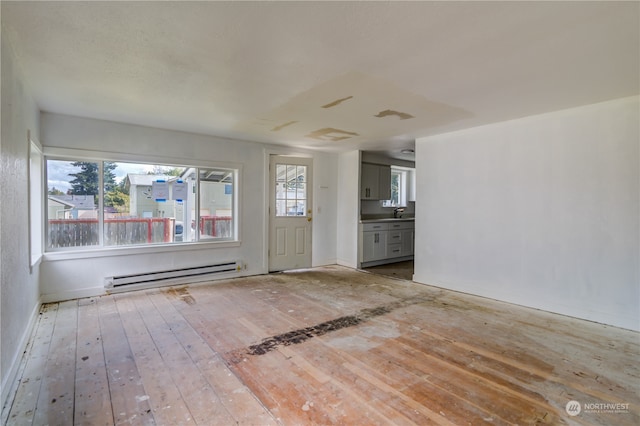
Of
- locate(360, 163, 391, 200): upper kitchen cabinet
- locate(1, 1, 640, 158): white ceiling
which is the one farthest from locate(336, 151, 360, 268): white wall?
locate(1, 1, 640, 158): white ceiling

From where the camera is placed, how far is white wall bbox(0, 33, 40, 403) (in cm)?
192

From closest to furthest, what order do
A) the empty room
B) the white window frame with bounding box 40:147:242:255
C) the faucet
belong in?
the empty room
the white window frame with bounding box 40:147:242:255
the faucet

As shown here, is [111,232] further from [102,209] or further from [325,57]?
[325,57]

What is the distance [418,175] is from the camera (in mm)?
4840

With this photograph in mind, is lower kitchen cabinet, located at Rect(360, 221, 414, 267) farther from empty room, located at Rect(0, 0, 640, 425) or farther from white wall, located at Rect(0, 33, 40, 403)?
white wall, located at Rect(0, 33, 40, 403)

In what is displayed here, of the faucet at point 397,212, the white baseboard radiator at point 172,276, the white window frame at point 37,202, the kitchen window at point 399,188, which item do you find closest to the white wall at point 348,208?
the faucet at point 397,212

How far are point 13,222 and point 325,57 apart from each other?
8.39 feet

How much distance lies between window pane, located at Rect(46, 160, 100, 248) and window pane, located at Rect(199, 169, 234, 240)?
136cm

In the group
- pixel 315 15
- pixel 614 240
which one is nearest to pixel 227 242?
pixel 315 15

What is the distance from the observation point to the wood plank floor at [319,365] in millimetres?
1782

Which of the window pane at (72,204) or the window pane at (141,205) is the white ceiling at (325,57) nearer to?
the window pane at (72,204)

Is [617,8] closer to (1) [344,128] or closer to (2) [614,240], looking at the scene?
(2) [614,240]

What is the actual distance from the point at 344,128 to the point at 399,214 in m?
3.75

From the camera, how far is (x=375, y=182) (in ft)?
21.6
